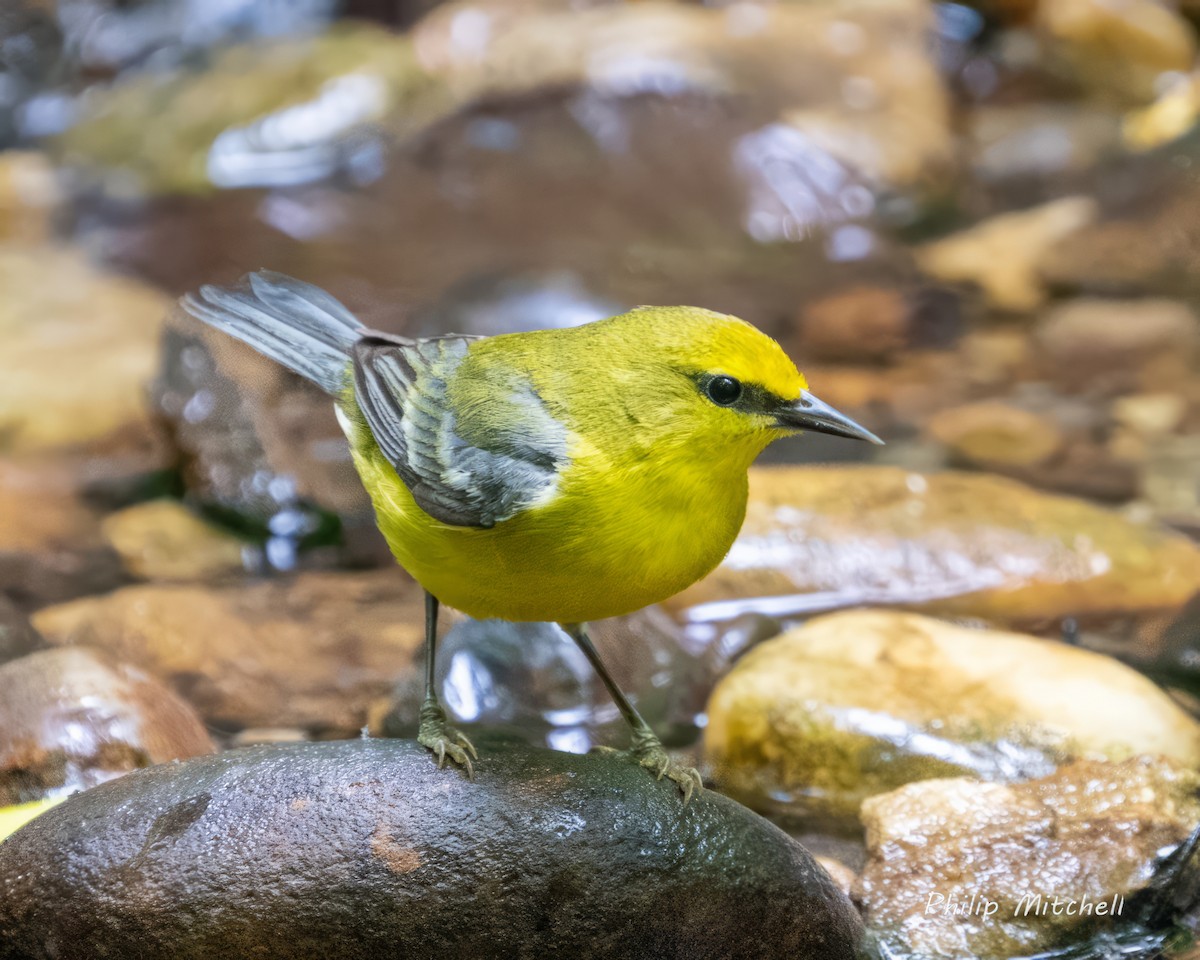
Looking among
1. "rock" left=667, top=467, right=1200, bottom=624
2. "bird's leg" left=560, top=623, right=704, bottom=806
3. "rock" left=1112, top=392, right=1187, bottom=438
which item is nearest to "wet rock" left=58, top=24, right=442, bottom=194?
"rock" left=1112, top=392, right=1187, bottom=438

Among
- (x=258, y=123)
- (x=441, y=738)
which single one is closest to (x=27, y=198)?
(x=258, y=123)

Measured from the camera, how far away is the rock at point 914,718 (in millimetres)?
4320

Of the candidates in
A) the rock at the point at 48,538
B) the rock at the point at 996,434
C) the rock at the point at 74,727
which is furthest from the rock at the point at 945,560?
the rock at the point at 48,538

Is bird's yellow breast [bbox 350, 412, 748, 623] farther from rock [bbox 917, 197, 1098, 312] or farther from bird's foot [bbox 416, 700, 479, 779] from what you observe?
rock [bbox 917, 197, 1098, 312]

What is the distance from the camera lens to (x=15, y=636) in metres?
5.14

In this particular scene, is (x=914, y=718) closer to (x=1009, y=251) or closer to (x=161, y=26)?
(x=1009, y=251)

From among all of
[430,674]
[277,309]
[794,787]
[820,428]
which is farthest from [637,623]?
[820,428]

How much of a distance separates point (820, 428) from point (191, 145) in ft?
28.4

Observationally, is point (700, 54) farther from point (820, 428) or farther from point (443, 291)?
point (820, 428)

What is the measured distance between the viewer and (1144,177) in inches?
380

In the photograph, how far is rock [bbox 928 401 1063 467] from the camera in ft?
23.9

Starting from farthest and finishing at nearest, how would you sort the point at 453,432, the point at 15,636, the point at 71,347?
the point at 71,347, the point at 15,636, the point at 453,432

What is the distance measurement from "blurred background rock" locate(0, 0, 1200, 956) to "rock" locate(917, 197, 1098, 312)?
0.04m

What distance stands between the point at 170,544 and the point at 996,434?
4455mm
